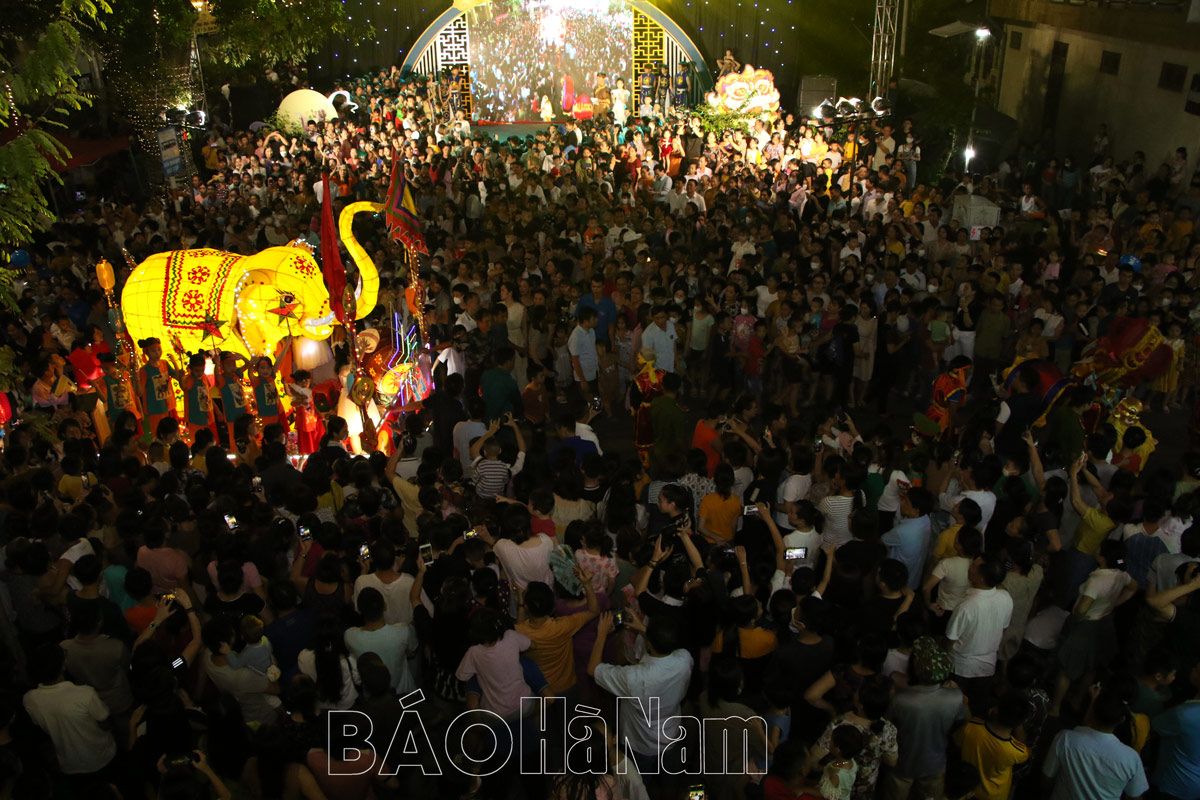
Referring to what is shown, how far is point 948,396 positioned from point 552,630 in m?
3.78

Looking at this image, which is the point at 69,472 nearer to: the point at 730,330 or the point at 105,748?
the point at 105,748

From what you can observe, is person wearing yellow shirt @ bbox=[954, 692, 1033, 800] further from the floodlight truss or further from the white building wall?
the floodlight truss

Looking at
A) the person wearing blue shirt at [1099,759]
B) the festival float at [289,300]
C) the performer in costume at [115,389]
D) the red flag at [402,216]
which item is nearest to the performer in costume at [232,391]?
the festival float at [289,300]

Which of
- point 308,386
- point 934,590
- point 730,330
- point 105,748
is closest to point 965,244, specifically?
point 730,330

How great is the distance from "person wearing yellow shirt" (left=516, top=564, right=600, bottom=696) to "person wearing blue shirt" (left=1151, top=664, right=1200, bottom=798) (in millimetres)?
2456

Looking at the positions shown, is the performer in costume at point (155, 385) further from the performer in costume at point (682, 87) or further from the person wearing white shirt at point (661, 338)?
the performer in costume at point (682, 87)

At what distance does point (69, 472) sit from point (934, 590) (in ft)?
16.9

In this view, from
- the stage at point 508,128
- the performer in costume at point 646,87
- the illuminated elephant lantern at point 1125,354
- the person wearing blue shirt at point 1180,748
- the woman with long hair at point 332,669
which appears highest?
the performer in costume at point 646,87

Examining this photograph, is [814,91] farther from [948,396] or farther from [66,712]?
[66,712]

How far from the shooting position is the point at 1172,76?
13609 millimetres

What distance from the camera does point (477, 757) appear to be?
368 cm

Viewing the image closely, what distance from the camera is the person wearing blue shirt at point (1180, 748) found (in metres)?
3.97

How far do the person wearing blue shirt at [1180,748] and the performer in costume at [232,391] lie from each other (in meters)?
6.14

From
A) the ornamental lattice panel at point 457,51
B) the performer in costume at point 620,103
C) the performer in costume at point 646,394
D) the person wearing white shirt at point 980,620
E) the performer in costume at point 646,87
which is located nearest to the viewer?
the person wearing white shirt at point 980,620
